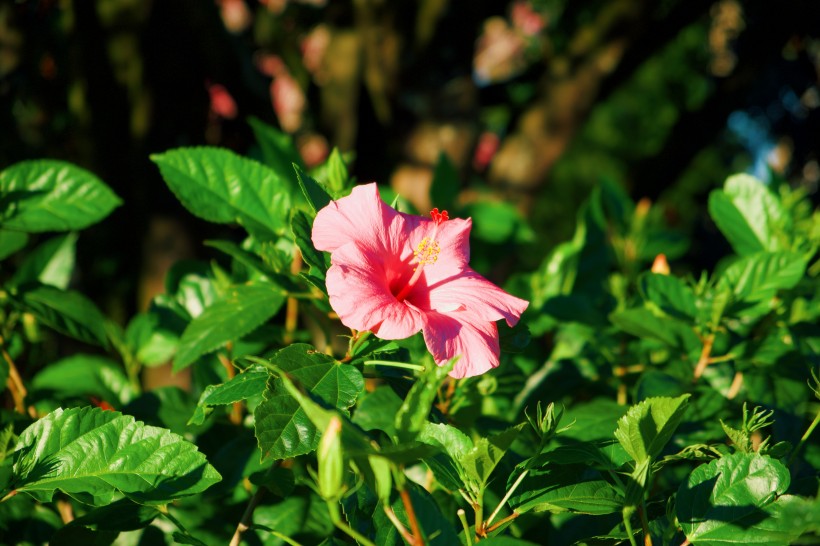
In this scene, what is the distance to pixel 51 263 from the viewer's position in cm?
126

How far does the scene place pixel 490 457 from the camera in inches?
28.3

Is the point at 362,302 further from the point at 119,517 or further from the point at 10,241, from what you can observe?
the point at 10,241

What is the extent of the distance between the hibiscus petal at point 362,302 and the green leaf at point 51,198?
46cm

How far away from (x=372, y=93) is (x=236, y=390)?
7.77 feet

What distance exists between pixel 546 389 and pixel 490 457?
0.50 meters

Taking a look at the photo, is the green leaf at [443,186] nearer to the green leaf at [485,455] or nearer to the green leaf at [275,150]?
the green leaf at [275,150]

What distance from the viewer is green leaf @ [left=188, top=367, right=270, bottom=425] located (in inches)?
30.6

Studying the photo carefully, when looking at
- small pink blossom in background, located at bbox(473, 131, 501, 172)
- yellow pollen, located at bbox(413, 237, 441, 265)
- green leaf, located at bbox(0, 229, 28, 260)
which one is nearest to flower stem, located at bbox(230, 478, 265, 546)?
yellow pollen, located at bbox(413, 237, 441, 265)

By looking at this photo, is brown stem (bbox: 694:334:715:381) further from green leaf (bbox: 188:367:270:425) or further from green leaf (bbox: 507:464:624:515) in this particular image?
green leaf (bbox: 188:367:270:425)

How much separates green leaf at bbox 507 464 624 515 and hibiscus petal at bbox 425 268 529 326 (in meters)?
0.19

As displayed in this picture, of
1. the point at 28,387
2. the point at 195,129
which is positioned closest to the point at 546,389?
the point at 28,387

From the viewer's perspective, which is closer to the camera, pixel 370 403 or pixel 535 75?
pixel 370 403

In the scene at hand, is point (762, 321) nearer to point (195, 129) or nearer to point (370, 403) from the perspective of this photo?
point (370, 403)

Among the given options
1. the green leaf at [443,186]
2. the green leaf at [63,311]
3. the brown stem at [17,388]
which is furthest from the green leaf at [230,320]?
the green leaf at [443,186]
